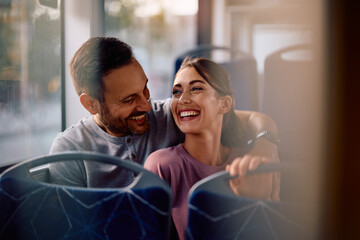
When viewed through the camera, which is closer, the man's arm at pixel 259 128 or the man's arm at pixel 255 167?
the man's arm at pixel 255 167

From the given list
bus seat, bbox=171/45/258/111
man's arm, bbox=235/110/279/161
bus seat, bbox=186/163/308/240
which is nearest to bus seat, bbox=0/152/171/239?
bus seat, bbox=186/163/308/240

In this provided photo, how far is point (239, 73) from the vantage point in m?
1.11

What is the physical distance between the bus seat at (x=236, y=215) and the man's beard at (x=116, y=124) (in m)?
0.35

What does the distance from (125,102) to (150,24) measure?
205mm

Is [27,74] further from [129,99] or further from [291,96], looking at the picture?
[291,96]

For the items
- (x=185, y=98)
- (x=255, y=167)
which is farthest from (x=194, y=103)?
(x=255, y=167)

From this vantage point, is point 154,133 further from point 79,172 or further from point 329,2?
point 329,2

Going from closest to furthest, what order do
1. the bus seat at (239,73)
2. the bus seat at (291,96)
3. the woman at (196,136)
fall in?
the bus seat at (291,96), the woman at (196,136), the bus seat at (239,73)

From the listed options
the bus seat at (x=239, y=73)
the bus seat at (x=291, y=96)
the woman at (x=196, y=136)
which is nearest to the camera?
the bus seat at (x=291, y=96)

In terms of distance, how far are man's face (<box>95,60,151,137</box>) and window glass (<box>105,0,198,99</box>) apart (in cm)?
3

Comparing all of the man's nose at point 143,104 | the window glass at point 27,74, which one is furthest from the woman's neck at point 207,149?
the window glass at point 27,74

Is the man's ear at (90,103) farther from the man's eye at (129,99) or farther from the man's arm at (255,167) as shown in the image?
the man's arm at (255,167)

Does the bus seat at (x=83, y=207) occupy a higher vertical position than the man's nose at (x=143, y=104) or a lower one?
lower

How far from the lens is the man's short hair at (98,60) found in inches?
34.9
